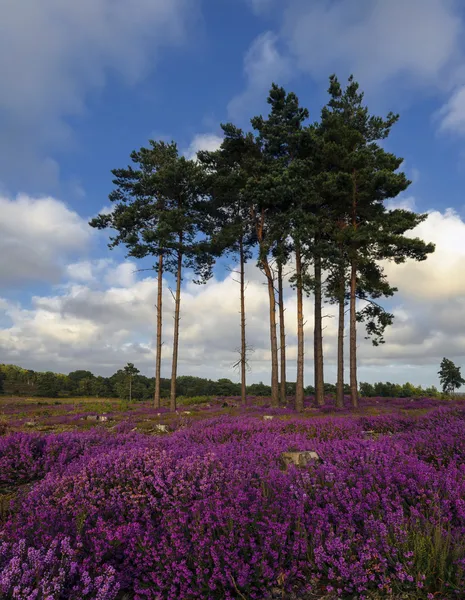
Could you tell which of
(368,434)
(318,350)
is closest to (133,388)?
(318,350)

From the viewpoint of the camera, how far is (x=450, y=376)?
62938mm

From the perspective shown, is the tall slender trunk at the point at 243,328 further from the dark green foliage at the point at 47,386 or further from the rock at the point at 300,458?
the dark green foliage at the point at 47,386

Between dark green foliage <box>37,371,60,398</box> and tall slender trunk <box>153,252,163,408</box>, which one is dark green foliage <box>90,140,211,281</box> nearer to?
tall slender trunk <box>153,252,163,408</box>

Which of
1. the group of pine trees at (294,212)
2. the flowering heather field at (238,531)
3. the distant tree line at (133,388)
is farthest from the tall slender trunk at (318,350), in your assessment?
the distant tree line at (133,388)

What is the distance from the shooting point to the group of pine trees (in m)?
21.4

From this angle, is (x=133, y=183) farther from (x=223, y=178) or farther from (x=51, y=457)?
(x=51, y=457)

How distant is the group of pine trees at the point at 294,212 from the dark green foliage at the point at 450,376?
45.8m

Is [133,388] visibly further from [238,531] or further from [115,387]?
[238,531]

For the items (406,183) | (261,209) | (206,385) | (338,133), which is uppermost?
(338,133)

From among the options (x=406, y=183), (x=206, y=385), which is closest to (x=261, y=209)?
(x=406, y=183)

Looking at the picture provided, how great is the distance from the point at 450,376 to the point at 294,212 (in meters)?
56.1

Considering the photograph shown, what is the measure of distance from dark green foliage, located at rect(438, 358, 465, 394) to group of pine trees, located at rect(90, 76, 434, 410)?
150 ft

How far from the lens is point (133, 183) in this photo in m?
27.1

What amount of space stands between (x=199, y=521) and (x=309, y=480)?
4.00 feet
